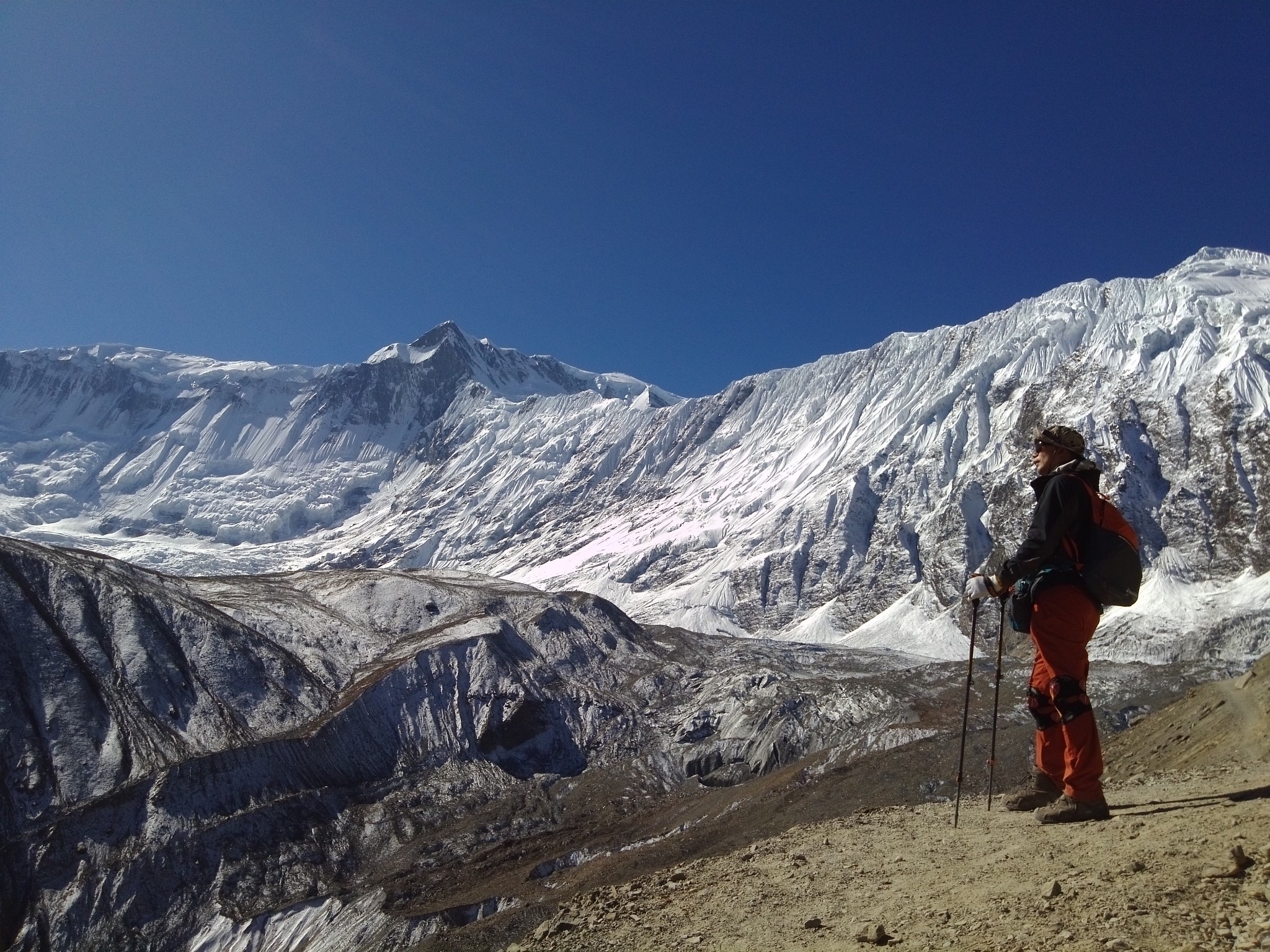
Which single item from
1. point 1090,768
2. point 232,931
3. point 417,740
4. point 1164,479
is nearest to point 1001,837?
point 1090,768

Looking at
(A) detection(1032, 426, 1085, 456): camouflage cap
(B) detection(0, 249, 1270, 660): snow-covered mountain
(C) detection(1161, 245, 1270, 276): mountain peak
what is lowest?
(A) detection(1032, 426, 1085, 456): camouflage cap

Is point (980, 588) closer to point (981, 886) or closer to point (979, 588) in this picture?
point (979, 588)

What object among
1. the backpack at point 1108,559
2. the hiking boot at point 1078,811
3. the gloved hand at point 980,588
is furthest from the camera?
the gloved hand at point 980,588

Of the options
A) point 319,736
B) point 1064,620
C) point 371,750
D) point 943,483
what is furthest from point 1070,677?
point 943,483

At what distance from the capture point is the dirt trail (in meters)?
5.38

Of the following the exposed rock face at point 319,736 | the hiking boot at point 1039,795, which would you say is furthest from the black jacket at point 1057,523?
the exposed rock face at point 319,736

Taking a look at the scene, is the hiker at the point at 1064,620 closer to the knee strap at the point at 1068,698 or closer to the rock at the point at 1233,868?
the knee strap at the point at 1068,698

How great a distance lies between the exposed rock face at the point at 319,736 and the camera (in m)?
37.0

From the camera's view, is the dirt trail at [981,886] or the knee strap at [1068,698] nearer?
the dirt trail at [981,886]

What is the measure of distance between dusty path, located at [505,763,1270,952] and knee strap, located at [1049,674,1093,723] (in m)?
0.85

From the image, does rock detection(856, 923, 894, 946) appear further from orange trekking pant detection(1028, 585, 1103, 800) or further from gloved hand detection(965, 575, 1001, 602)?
gloved hand detection(965, 575, 1001, 602)

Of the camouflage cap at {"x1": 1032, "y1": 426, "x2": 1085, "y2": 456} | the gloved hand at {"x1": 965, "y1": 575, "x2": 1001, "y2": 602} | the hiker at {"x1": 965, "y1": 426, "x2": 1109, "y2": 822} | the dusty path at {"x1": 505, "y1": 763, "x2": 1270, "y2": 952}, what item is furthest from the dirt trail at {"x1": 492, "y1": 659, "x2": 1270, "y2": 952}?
the camouflage cap at {"x1": 1032, "y1": 426, "x2": 1085, "y2": 456}

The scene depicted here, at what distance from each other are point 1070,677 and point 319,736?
4526 centimetres

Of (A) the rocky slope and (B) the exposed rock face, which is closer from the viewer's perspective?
(A) the rocky slope
